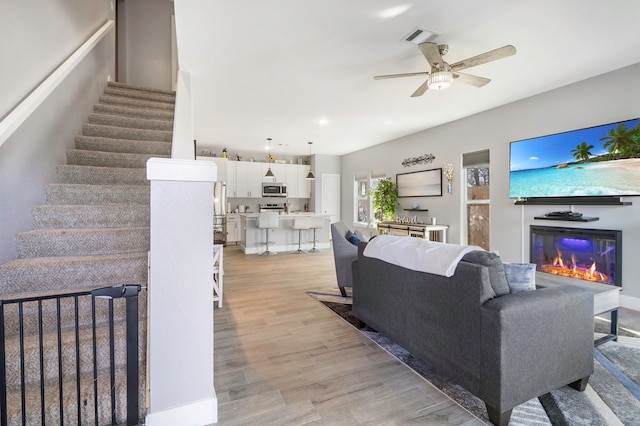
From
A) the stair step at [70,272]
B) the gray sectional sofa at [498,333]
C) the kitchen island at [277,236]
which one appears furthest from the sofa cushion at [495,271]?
the kitchen island at [277,236]

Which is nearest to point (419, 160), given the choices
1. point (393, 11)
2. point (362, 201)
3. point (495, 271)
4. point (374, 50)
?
point (362, 201)

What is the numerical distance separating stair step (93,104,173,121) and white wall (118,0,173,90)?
2469mm

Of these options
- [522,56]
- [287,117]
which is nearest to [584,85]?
[522,56]

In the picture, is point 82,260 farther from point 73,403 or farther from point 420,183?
point 420,183

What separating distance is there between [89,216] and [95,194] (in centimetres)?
28

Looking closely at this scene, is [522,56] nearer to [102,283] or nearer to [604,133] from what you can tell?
[604,133]

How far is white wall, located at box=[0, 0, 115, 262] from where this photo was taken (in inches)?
74.5

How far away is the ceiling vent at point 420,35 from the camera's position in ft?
8.50

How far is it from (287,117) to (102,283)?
3.99 m

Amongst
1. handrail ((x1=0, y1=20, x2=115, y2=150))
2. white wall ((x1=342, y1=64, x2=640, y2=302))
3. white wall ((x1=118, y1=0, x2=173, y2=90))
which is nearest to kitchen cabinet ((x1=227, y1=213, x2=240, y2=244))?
white wall ((x1=118, y1=0, x2=173, y2=90))

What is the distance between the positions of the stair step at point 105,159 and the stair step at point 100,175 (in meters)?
0.17

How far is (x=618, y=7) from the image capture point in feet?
7.55

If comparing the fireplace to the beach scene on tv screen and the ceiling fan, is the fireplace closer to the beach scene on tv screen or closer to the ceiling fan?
the beach scene on tv screen

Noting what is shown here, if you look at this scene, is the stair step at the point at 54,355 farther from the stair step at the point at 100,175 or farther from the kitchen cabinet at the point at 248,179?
the kitchen cabinet at the point at 248,179
